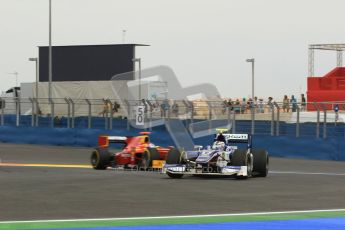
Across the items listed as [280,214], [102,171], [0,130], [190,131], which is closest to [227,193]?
[280,214]

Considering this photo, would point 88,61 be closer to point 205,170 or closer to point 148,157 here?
point 148,157

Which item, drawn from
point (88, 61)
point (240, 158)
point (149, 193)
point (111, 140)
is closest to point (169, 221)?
point (149, 193)

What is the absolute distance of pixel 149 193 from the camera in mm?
15133

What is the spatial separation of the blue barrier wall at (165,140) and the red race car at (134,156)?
27.9 feet

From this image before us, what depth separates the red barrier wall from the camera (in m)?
57.9

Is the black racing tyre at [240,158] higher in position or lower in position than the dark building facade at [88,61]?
lower

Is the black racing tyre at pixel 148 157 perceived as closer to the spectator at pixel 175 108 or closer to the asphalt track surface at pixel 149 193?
the asphalt track surface at pixel 149 193

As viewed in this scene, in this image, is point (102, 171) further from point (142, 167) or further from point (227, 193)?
point (227, 193)

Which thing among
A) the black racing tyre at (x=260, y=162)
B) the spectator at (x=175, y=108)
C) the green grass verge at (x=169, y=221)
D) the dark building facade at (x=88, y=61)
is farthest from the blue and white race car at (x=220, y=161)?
the dark building facade at (x=88, y=61)

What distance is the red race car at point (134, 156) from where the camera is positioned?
830 inches

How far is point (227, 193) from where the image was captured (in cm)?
1541

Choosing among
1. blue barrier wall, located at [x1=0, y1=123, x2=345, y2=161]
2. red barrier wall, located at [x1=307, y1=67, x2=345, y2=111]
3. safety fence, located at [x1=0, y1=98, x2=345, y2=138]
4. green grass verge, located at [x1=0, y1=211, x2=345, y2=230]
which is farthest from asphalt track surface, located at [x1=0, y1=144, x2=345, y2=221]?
red barrier wall, located at [x1=307, y1=67, x2=345, y2=111]

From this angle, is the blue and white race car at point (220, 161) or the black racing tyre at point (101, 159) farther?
the black racing tyre at point (101, 159)

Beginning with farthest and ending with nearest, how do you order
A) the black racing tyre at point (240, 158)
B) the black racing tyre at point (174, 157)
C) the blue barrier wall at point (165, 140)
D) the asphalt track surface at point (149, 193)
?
the blue barrier wall at point (165, 140) < the black racing tyre at point (174, 157) < the black racing tyre at point (240, 158) < the asphalt track surface at point (149, 193)
